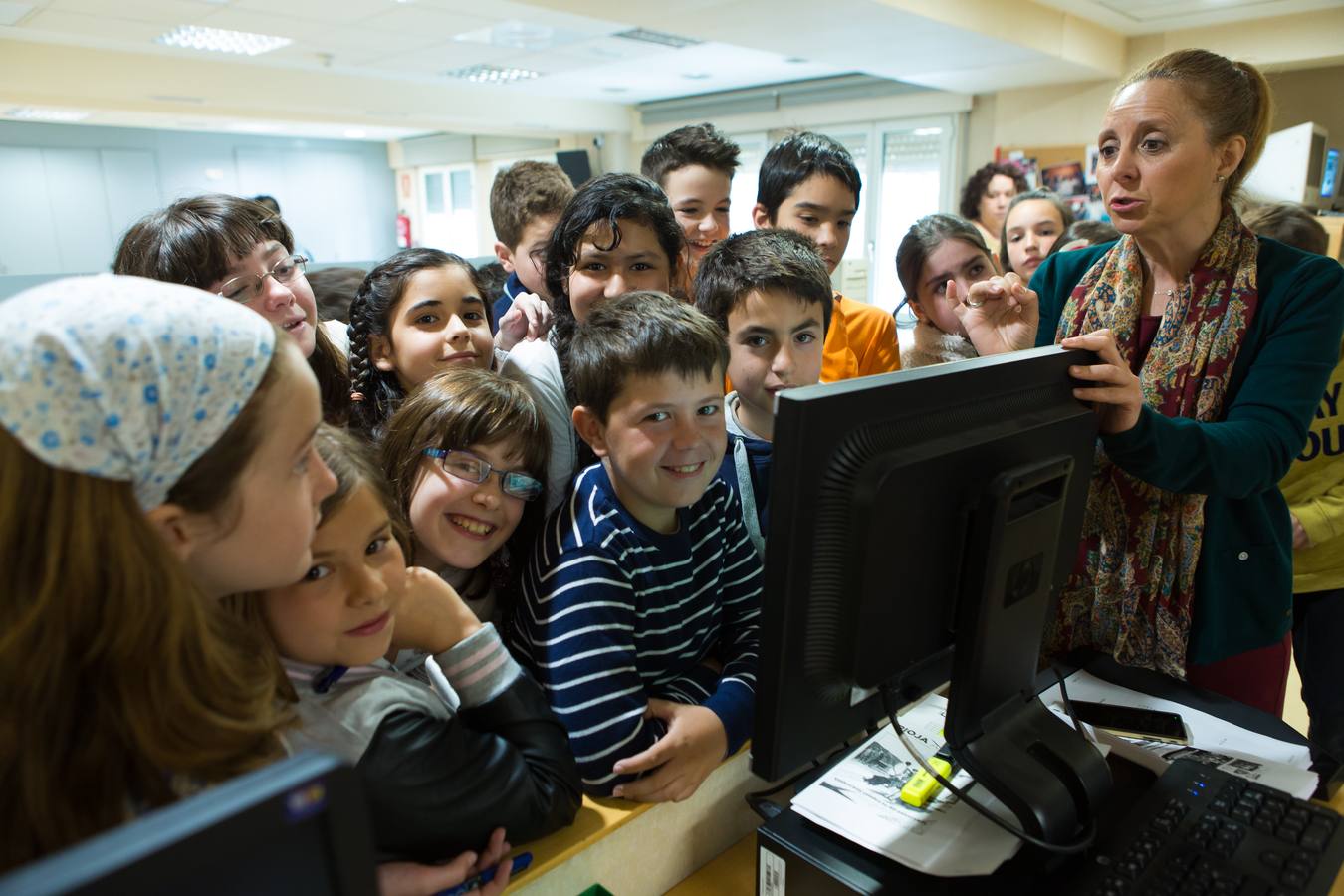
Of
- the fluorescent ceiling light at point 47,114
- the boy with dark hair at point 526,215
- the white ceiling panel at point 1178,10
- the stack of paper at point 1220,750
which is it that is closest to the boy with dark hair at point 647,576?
the stack of paper at point 1220,750

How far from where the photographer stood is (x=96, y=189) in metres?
10.1

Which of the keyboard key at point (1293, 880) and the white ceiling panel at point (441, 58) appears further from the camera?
the white ceiling panel at point (441, 58)

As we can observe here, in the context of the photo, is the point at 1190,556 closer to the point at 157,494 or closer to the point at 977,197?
the point at 157,494

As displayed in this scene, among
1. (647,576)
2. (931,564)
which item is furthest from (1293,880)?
(647,576)

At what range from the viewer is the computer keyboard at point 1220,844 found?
0.81 m

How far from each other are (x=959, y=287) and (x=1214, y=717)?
1194mm

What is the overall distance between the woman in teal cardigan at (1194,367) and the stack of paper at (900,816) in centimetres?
49

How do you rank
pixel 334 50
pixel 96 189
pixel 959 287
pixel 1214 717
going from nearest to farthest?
pixel 1214 717 → pixel 959 287 → pixel 334 50 → pixel 96 189

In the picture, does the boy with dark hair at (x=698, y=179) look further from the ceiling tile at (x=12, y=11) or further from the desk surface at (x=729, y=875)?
the ceiling tile at (x=12, y=11)

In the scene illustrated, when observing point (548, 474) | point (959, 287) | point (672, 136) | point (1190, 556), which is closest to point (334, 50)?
point (672, 136)

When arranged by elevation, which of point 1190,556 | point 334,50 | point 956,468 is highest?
point 334,50

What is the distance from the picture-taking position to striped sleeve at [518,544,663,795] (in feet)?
3.06

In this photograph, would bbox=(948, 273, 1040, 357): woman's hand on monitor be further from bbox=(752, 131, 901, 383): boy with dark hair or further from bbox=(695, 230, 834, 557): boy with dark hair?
bbox=(752, 131, 901, 383): boy with dark hair

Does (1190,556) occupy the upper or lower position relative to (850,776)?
upper
